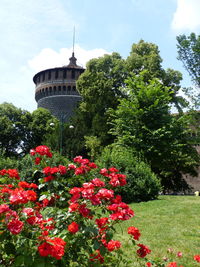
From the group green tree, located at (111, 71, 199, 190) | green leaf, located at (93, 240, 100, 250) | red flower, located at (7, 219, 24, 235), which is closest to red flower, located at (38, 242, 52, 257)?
red flower, located at (7, 219, 24, 235)

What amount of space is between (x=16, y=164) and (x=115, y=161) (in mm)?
4569

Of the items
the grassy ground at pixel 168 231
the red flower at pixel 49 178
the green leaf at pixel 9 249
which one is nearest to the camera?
the green leaf at pixel 9 249

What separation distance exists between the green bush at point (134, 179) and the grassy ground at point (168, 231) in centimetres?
207

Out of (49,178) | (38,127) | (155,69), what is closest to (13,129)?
(38,127)

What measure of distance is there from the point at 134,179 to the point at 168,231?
6.23 meters

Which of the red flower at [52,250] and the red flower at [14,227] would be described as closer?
the red flower at [52,250]

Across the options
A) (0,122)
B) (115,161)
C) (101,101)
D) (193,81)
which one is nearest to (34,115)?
(0,122)

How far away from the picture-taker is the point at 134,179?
1245cm

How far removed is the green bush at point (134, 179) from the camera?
39.4ft

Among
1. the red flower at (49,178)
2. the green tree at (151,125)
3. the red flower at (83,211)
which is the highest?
the green tree at (151,125)

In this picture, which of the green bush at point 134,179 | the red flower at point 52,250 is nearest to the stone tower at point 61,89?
the green bush at point 134,179

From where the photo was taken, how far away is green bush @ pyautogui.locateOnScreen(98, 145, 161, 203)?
12023 millimetres

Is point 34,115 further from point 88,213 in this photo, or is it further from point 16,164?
point 88,213

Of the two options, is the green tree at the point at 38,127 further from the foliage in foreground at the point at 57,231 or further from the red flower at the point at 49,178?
the foliage in foreground at the point at 57,231
